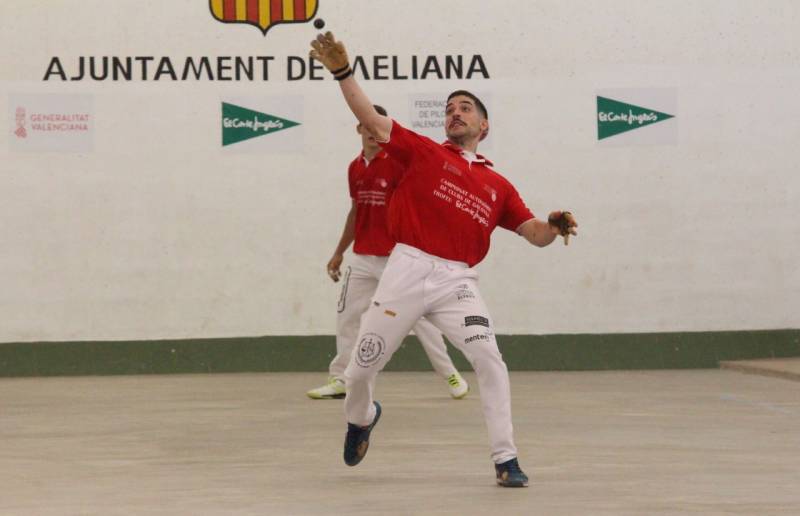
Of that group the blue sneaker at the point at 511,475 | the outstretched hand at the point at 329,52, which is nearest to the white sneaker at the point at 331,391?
the blue sneaker at the point at 511,475

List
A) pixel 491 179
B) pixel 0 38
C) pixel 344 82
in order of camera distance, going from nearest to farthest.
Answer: pixel 344 82
pixel 491 179
pixel 0 38

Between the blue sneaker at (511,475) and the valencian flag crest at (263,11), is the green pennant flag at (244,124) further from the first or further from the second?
the blue sneaker at (511,475)

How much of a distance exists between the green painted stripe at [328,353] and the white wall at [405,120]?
0.41 ft

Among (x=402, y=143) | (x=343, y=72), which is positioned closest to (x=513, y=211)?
(x=402, y=143)

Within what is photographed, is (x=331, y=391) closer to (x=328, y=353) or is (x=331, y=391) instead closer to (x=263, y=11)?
(x=328, y=353)

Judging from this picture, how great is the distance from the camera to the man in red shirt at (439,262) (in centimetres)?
707

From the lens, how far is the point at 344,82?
6.75 m

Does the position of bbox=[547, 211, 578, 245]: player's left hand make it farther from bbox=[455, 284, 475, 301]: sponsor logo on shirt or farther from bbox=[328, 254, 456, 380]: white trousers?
bbox=[328, 254, 456, 380]: white trousers

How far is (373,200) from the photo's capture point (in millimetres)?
11195

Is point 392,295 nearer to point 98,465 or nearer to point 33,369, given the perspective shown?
point 98,465

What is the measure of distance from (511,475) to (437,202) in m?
1.33

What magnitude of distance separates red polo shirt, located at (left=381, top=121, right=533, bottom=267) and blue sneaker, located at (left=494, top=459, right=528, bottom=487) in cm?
101

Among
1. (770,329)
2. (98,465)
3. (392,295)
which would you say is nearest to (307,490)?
(392,295)

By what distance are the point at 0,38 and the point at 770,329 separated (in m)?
7.78
